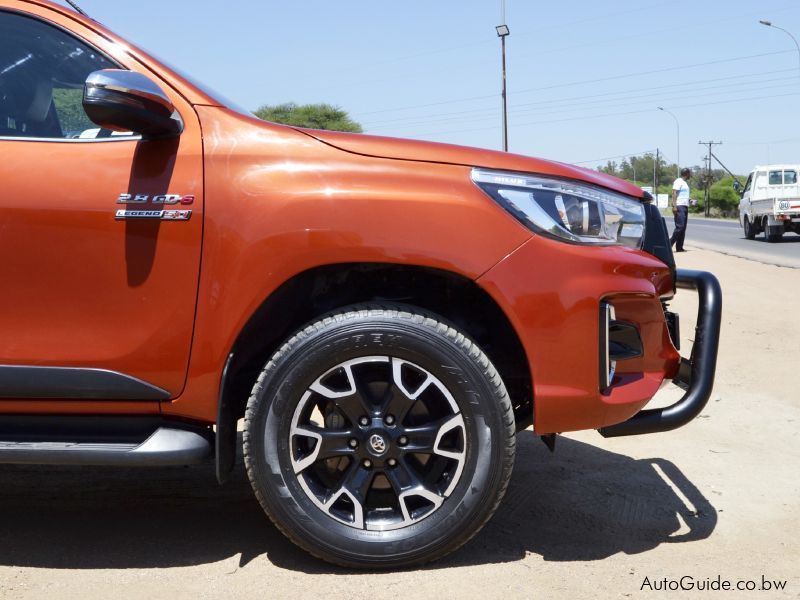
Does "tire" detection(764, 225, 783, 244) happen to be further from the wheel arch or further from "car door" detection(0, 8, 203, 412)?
"car door" detection(0, 8, 203, 412)

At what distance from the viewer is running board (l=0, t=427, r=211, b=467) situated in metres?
2.86

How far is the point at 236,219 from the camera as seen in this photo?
2.90m

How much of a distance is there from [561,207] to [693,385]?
2.57ft

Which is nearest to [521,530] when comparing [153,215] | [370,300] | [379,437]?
[379,437]

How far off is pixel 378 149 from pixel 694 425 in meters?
2.81

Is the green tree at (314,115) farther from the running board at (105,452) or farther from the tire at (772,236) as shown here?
the running board at (105,452)

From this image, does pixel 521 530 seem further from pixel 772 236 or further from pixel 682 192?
pixel 772 236

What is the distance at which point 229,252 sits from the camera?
2.90 meters

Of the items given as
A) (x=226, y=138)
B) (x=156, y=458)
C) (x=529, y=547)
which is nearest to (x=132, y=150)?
(x=226, y=138)

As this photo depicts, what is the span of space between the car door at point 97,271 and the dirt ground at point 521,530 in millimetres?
619

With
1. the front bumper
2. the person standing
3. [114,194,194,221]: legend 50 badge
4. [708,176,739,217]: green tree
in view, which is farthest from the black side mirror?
[708,176,739,217]: green tree

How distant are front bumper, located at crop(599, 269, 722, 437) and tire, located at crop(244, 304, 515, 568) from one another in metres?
0.49

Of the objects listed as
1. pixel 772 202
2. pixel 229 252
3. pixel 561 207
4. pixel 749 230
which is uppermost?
pixel 561 207

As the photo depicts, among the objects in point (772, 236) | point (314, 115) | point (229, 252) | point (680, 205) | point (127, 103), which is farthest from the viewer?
point (314, 115)
